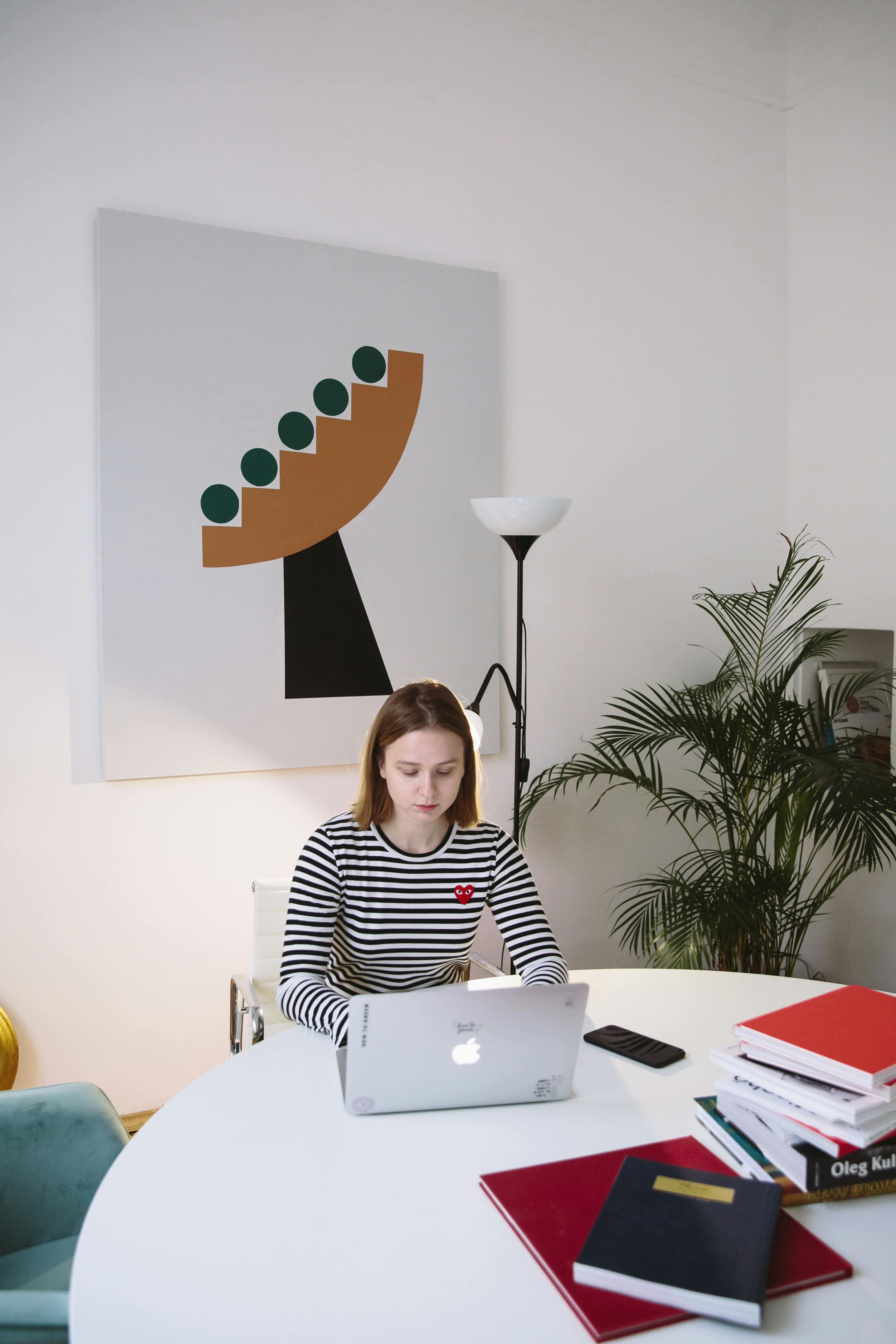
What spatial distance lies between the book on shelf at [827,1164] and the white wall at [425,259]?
197 centimetres

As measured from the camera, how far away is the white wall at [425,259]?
263 centimetres

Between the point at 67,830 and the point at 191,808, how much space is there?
13.2 inches

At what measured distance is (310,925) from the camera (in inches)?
72.4

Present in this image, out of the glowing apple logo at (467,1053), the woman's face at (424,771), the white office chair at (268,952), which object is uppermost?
the woman's face at (424,771)

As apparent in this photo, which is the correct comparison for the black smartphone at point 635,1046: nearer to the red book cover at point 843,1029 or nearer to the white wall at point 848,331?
the red book cover at point 843,1029

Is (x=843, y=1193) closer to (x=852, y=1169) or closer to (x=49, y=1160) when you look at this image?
(x=852, y=1169)

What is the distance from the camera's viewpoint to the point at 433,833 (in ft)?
6.51

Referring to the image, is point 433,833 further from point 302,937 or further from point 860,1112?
point 860,1112

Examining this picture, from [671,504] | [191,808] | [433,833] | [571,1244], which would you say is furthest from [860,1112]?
[671,504]

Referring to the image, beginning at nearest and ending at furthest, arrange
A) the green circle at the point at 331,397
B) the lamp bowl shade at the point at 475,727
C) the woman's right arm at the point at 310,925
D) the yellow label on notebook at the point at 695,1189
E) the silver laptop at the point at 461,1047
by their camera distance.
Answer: the yellow label on notebook at the point at 695,1189 < the silver laptop at the point at 461,1047 < the woman's right arm at the point at 310,925 < the lamp bowl shade at the point at 475,727 < the green circle at the point at 331,397

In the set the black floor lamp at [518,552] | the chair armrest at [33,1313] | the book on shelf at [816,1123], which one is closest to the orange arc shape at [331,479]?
the black floor lamp at [518,552]

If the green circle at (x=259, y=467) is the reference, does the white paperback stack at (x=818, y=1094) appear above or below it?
below

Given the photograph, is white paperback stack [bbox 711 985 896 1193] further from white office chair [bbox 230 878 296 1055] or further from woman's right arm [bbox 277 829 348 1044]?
white office chair [bbox 230 878 296 1055]

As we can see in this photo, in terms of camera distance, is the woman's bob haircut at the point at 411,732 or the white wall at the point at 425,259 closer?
the woman's bob haircut at the point at 411,732
